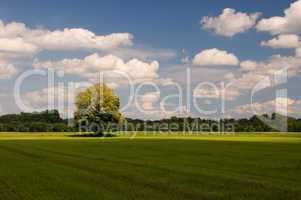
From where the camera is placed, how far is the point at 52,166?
101 feet

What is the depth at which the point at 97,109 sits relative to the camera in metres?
116

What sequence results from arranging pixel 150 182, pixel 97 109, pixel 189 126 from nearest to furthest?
1. pixel 150 182
2. pixel 97 109
3. pixel 189 126

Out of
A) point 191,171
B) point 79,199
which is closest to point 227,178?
point 191,171

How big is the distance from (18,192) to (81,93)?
3881 inches

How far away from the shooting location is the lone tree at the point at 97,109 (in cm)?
11544

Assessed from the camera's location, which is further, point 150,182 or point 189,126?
point 189,126

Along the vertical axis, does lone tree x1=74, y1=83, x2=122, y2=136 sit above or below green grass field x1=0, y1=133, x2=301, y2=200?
above

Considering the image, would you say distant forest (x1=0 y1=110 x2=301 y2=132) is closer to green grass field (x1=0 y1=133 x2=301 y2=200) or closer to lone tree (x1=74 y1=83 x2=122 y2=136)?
lone tree (x1=74 y1=83 x2=122 y2=136)

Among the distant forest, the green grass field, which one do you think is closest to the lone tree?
the distant forest

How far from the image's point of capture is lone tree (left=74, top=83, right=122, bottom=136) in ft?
379

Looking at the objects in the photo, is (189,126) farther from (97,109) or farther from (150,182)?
(150,182)

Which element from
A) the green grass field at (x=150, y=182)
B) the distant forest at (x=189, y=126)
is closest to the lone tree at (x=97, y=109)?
the distant forest at (x=189, y=126)

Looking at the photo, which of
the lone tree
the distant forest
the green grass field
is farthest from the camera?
the distant forest

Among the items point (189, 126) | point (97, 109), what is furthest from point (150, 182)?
point (189, 126)
